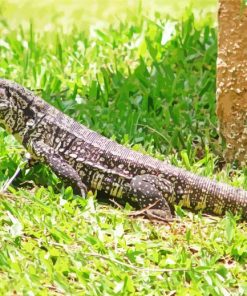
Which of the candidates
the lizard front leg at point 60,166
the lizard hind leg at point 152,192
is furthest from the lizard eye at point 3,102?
the lizard hind leg at point 152,192

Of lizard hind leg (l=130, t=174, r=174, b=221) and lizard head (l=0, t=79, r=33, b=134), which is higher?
lizard head (l=0, t=79, r=33, b=134)

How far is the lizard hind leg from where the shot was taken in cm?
731

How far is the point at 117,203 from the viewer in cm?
748

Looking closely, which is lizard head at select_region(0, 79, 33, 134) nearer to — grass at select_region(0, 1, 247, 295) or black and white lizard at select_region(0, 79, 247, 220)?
black and white lizard at select_region(0, 79, 247, 220)

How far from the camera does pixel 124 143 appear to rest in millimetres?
8297

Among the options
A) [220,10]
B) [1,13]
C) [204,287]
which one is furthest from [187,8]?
[204,287]

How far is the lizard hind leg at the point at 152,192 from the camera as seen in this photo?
288 inches

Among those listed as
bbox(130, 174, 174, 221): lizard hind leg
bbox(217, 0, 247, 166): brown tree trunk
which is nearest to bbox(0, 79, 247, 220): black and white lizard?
bbox(130, 174, 174, 221): lizard hind leg

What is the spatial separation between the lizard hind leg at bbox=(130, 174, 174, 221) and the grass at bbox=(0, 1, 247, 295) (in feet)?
0.50

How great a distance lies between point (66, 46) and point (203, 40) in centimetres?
149

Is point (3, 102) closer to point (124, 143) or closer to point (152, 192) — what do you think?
point (124, 143)

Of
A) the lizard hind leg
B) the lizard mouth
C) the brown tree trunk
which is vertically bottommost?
the lizard hind leg

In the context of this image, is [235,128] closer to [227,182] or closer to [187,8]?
[227,182]

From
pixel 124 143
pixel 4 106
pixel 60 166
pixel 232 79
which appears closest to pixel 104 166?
pixel 60 166
